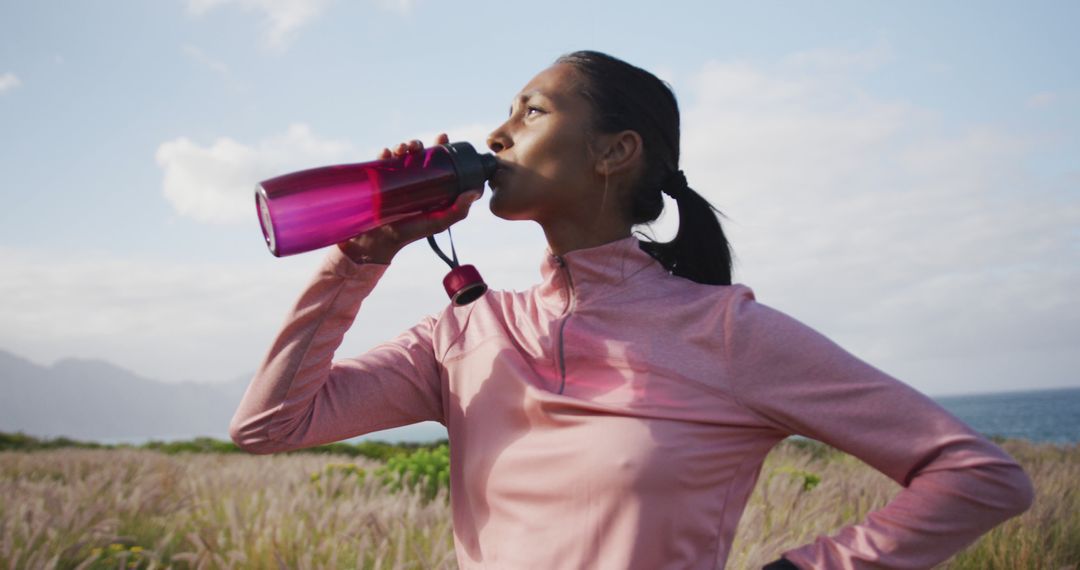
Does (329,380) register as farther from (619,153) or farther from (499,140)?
(619,153)

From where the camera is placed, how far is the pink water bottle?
1.70 metres

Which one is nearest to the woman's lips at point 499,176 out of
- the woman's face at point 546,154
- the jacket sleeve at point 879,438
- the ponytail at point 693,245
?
the woman's face at point 546,154

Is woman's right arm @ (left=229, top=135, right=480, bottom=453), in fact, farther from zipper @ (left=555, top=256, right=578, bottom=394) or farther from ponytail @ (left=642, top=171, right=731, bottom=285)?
ponytail @ (left=642, top=171, right=731, bottom=285)

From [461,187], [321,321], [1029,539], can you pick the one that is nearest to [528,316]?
[461,187]

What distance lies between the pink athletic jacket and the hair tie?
28cm

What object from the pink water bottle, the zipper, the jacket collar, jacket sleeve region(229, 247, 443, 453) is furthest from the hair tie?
jacket sleeve region(229, 247, 443, 453)

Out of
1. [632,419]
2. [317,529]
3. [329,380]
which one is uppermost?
[329,380]

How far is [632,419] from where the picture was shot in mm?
1673

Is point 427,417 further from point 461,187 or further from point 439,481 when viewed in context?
point 439,481

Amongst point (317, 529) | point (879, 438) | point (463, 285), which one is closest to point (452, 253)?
point (463, 285)

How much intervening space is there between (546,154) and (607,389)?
539mm

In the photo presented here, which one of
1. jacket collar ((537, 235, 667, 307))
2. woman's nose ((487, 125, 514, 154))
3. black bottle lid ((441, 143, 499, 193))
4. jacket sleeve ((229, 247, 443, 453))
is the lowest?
jacket sleeve ((229, 247, 443, 453))

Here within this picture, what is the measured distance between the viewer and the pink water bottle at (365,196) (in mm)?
1701

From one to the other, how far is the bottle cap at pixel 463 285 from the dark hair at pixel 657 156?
46 centimetres
